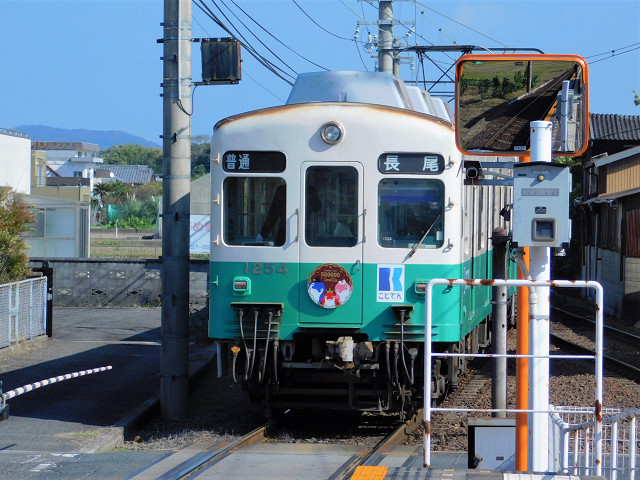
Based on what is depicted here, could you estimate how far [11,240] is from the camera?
1602 cm

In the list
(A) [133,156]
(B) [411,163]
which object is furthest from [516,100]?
(A) [133,156]

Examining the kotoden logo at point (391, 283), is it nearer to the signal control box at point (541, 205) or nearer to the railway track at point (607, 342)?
the signal control box at point (541, 205)

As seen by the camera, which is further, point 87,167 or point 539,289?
point 87,167

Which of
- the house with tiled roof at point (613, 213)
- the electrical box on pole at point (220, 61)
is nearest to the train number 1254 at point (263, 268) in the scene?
the electrical box on pole at point (220, 61)

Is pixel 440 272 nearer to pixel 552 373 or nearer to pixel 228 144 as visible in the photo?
pixel 228 144

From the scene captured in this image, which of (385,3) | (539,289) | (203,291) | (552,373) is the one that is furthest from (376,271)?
(385,3)

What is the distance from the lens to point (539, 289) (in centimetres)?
611

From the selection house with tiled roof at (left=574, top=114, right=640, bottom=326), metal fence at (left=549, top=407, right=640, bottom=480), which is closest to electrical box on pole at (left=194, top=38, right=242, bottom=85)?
metal fence at (left=549, top=407, right=640, bottom=480)

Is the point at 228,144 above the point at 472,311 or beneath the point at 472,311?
above

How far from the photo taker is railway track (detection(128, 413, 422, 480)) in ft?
24.5

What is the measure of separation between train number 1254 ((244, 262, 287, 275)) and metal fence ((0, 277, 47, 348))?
6.60 metres

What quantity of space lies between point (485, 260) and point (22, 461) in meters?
6.40

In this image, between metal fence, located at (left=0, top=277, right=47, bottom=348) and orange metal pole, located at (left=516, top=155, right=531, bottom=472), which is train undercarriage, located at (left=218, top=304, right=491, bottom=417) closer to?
orange metal pole, located at (left=516, top=155, right=531, bottom=472)

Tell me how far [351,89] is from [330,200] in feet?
5.48
